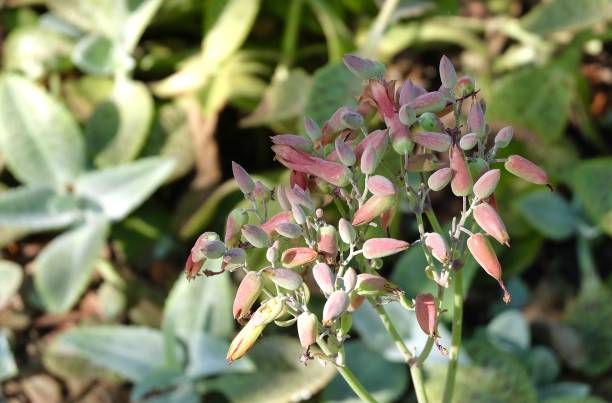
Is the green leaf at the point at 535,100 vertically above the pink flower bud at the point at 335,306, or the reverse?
the pink flower bud at the point at 335,306

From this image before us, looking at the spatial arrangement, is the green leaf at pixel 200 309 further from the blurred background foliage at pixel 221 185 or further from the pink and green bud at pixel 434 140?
the pink and green bud at pixel 434 140

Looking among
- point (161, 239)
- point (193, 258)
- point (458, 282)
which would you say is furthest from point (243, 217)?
point (161, 239)

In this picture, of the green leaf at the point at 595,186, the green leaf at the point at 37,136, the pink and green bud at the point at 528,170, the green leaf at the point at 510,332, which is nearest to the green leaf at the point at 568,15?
the green leaf at the point at 595,186

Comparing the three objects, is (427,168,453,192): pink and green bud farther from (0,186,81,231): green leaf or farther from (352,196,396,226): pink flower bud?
(0,186,81,231): green leaf

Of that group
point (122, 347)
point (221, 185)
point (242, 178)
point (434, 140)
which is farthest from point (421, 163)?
point (221, 185)

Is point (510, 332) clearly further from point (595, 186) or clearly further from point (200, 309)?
point (200, 309)

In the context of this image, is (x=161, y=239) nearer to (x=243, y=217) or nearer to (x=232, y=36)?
(x=232, y=36)
